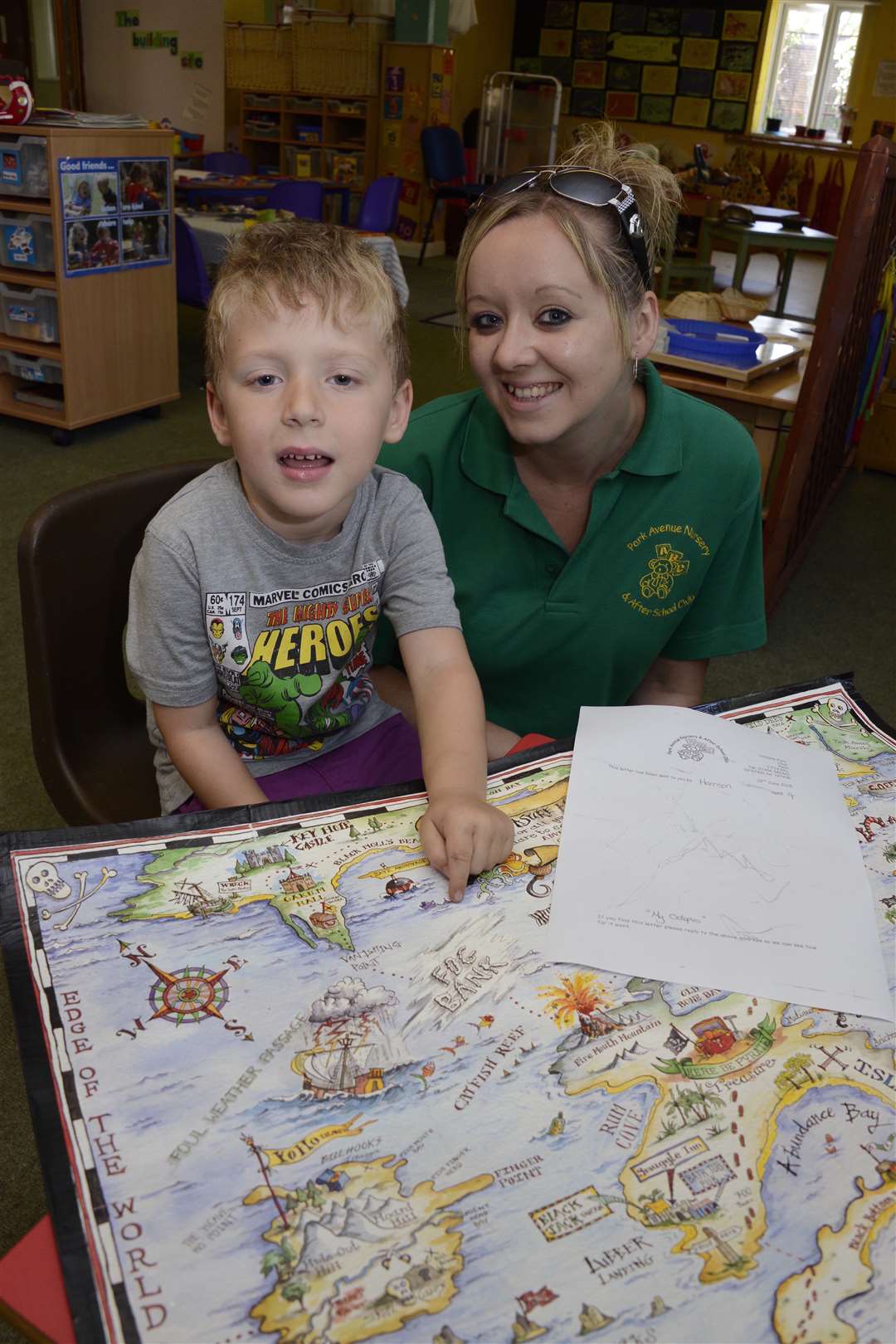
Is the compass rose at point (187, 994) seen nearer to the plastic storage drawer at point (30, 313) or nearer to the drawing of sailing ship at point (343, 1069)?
the drawing of sailing ship at point (343, 1069)

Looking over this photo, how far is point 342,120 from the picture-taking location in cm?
830

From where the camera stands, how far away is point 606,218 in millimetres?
999

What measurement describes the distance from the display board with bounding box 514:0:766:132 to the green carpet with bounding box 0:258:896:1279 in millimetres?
5792

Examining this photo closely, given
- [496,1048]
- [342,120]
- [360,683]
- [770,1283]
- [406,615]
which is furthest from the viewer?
[342,120]

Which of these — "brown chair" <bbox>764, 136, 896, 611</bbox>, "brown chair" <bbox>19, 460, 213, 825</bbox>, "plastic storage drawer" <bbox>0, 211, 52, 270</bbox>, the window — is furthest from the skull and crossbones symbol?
the window

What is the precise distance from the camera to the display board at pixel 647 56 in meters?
8.59

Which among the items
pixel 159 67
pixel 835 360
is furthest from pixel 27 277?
pixel 159 67

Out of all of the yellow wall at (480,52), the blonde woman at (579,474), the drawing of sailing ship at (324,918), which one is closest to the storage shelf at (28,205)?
the blonde woman at (579,474)

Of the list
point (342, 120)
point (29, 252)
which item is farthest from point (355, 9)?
point (29, 252)

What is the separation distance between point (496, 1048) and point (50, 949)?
0.26 m

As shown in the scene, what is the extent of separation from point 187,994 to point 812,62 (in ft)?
33.8

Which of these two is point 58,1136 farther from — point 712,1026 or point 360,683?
point 360,683

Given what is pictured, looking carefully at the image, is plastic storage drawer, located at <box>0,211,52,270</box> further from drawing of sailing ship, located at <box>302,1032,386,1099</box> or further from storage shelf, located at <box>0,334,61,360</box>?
drawing of sailing ship, located at <box>302,1032,386,1099</box>

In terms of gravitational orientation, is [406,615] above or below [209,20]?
below
